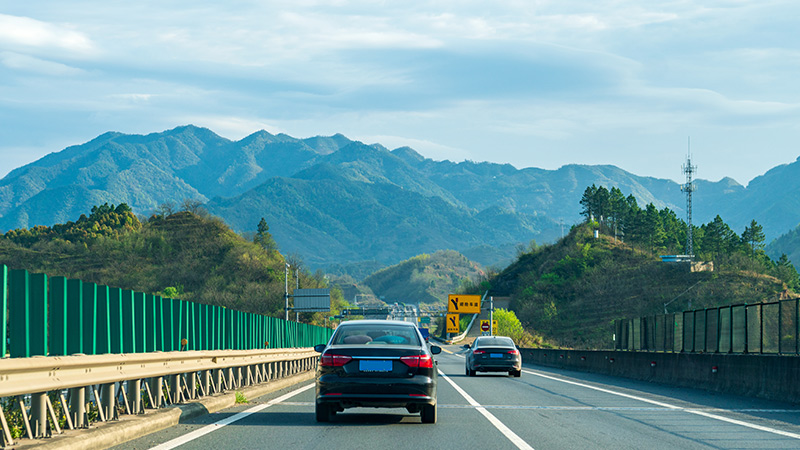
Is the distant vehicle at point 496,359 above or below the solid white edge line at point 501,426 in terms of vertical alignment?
below

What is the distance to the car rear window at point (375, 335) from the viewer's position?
13.3 meters

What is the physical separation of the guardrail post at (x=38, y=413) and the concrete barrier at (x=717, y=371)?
14.2m

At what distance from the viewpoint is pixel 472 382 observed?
87.4ft

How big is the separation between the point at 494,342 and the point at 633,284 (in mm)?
145911

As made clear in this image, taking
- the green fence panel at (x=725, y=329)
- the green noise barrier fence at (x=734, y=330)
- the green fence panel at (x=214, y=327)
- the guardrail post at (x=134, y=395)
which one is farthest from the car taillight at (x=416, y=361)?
the green fence panel at (x=725, y=329)

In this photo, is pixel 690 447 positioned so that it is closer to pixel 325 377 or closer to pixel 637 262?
pixel 325 377

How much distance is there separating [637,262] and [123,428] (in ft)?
590

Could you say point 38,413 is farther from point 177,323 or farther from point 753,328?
point 753,328

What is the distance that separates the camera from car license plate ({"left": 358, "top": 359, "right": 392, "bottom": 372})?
12547 millimetres

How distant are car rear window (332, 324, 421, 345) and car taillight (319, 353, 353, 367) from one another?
509 millimetres

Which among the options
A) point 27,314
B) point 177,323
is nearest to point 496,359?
point 177,323

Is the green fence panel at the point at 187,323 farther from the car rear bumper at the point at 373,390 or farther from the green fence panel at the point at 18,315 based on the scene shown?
the green fence panel at the point at 18,315

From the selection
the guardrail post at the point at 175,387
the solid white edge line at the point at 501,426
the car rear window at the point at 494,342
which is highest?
the guardrail post at the point at 175,387

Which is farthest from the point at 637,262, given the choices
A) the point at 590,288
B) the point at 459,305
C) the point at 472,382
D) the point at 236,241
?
the point at 472,382
